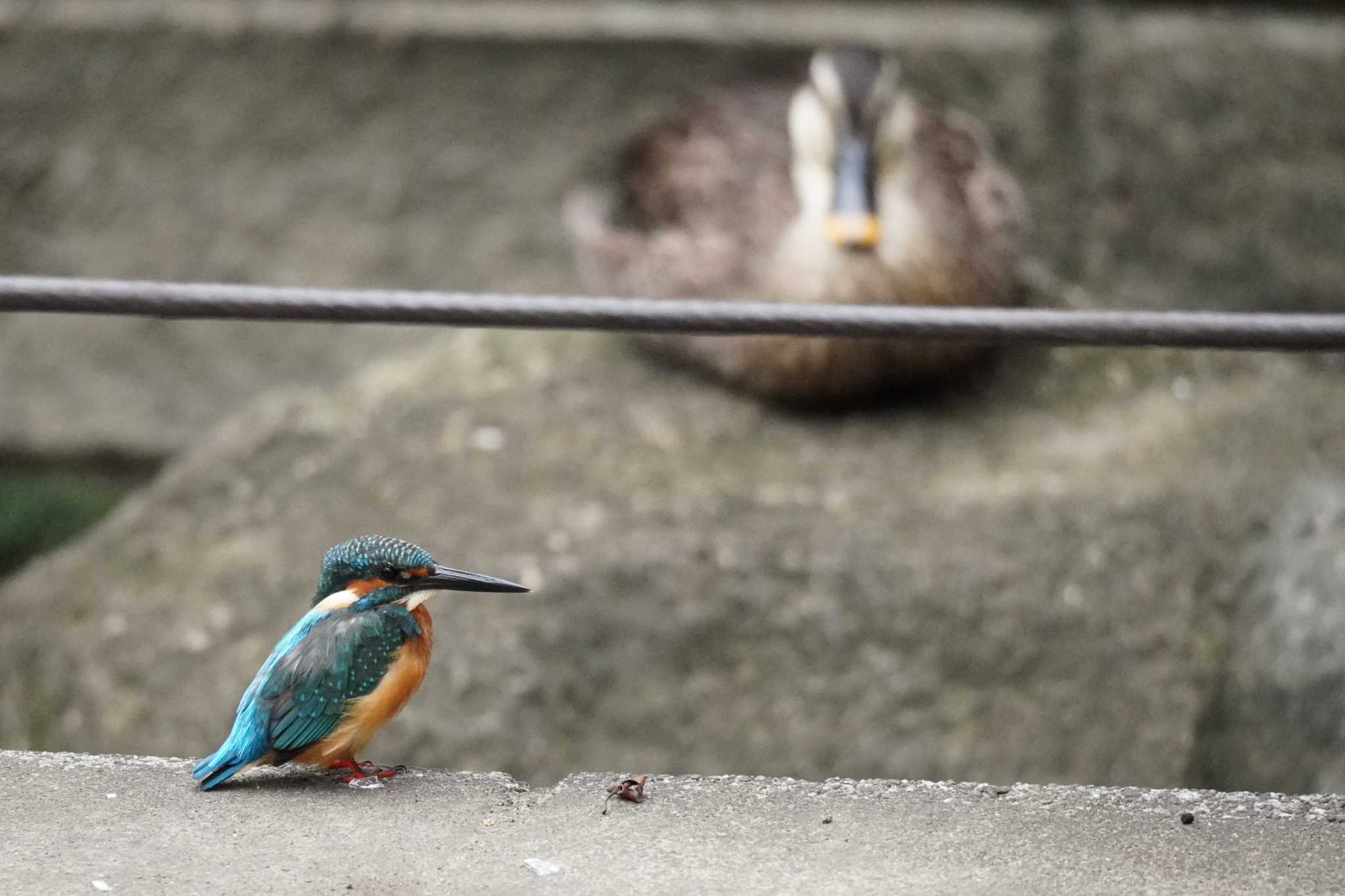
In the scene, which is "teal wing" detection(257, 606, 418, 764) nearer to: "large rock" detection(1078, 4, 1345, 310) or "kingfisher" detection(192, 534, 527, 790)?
"kingfisher" detection(192, 534, 527, 790)

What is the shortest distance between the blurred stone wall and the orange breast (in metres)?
0.95

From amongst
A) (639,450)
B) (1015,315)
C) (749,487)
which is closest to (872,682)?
(749,487)

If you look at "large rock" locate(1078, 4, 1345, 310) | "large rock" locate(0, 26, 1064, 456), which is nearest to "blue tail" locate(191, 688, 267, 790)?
"large rock" locate(0, 26, 1064, 456)

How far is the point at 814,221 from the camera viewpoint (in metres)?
3.47

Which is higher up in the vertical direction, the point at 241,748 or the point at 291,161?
the point at 291,161

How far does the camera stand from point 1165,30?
13.8 ft

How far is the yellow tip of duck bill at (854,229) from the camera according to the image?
320 centimetres

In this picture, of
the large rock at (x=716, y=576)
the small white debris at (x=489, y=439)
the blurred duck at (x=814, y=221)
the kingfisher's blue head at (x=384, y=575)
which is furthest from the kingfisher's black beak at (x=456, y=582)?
the blurred duck at (x=814, y=221)

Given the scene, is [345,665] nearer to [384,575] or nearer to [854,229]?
[384,575]

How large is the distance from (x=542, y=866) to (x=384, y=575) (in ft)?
1.08

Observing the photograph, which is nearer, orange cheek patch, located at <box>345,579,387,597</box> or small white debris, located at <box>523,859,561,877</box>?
small white debris, located at <box>523,859,561,877</box>

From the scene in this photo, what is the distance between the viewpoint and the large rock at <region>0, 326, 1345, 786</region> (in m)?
2.53

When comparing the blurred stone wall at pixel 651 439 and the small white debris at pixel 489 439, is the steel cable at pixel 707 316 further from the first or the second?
the small white debris at pixel 489 439

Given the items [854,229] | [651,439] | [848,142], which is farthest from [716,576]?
[848,142]
